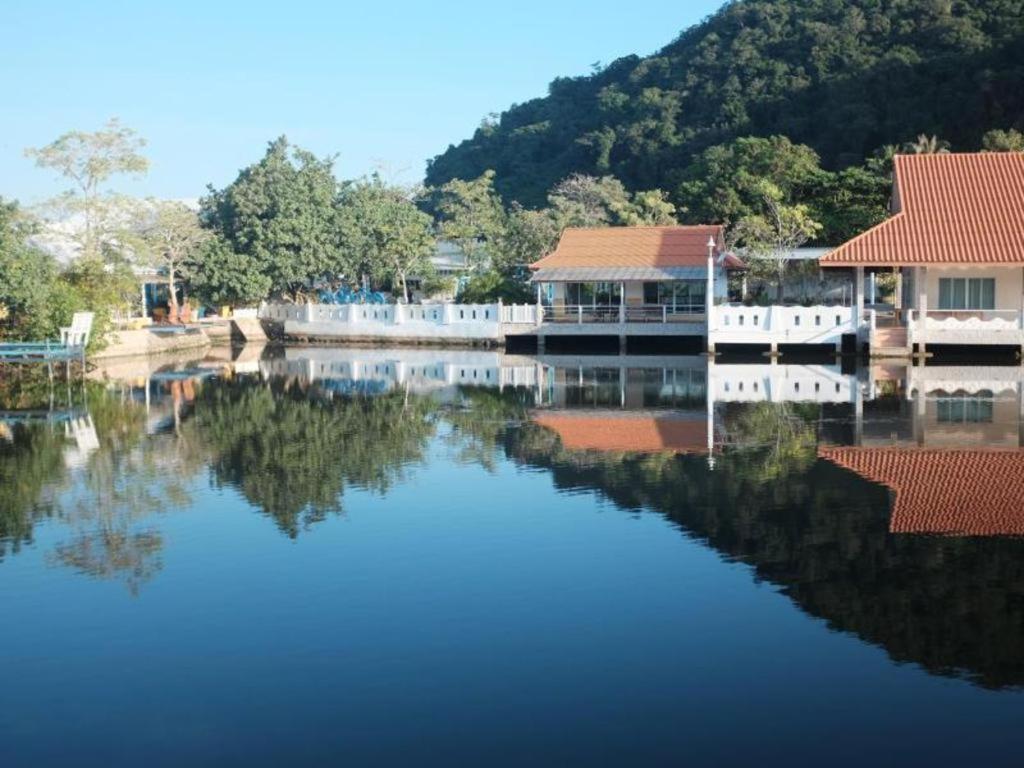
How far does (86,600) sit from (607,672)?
14.8ft

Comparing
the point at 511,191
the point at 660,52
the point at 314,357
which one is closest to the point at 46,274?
the point at 314,357

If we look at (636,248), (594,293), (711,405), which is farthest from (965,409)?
(594,293)

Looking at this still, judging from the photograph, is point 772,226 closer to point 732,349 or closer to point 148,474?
point 732,349

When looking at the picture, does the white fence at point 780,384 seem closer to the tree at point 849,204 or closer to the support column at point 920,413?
the support column at point 920,413

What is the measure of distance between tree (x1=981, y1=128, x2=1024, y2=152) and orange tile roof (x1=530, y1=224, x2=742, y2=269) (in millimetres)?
12379

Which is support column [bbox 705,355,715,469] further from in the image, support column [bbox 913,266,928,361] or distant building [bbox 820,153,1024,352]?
support column [bbox 913,266,928,361]

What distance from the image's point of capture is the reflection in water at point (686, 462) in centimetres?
990

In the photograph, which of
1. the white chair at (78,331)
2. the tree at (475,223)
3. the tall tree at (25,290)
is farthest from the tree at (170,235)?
the white chair at (78,331)

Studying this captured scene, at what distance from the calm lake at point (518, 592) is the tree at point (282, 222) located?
86.2 feet

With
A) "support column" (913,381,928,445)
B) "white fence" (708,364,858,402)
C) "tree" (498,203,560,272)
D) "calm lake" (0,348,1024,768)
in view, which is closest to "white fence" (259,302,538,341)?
"tree" (498,203,560,272)

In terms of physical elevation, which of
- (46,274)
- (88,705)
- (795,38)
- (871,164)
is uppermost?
(795,38)

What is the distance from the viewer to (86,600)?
983 centimetres

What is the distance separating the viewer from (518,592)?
9.90 metres

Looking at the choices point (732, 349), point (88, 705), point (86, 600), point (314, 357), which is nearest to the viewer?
point (88, 705)
